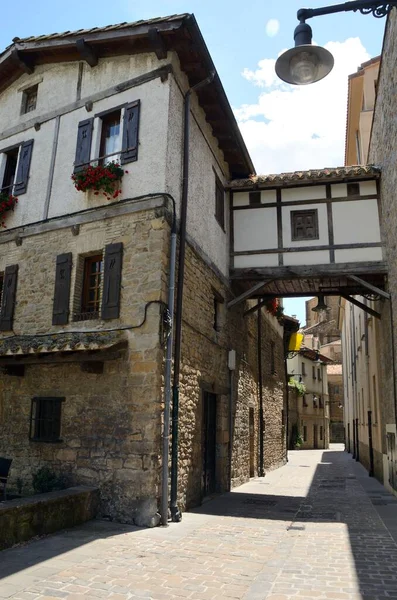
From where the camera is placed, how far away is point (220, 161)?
470 inches

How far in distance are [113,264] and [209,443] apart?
4425 mm

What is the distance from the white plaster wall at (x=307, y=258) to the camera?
37.2 ft

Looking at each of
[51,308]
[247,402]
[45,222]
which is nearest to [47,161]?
[45,222]

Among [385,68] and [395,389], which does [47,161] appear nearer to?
[385,68]

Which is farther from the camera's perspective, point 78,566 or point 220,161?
point 220,161

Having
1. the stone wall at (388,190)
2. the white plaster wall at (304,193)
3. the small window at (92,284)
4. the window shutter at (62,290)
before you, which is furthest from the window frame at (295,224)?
the window shutter at (62,290)

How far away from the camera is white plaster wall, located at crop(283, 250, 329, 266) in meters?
11.3

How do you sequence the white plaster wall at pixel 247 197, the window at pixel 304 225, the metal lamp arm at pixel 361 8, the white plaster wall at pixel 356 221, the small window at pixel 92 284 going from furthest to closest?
the white plaster wall at pixel 247 197
the window at pixel 304 225
the white plaster wall at pixel 356 221
the small window at pixel 92 284
the metal lamp arm at pixel 361 8

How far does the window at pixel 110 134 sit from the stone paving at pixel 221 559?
651 cm

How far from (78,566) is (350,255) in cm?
868

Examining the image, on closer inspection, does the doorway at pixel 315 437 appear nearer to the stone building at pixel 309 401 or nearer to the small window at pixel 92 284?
the stone building at pixel 309 401

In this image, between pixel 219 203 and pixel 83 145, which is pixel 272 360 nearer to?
pixel 219 203

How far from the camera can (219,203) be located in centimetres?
1160

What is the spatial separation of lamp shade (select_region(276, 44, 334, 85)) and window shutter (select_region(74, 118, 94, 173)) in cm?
569
